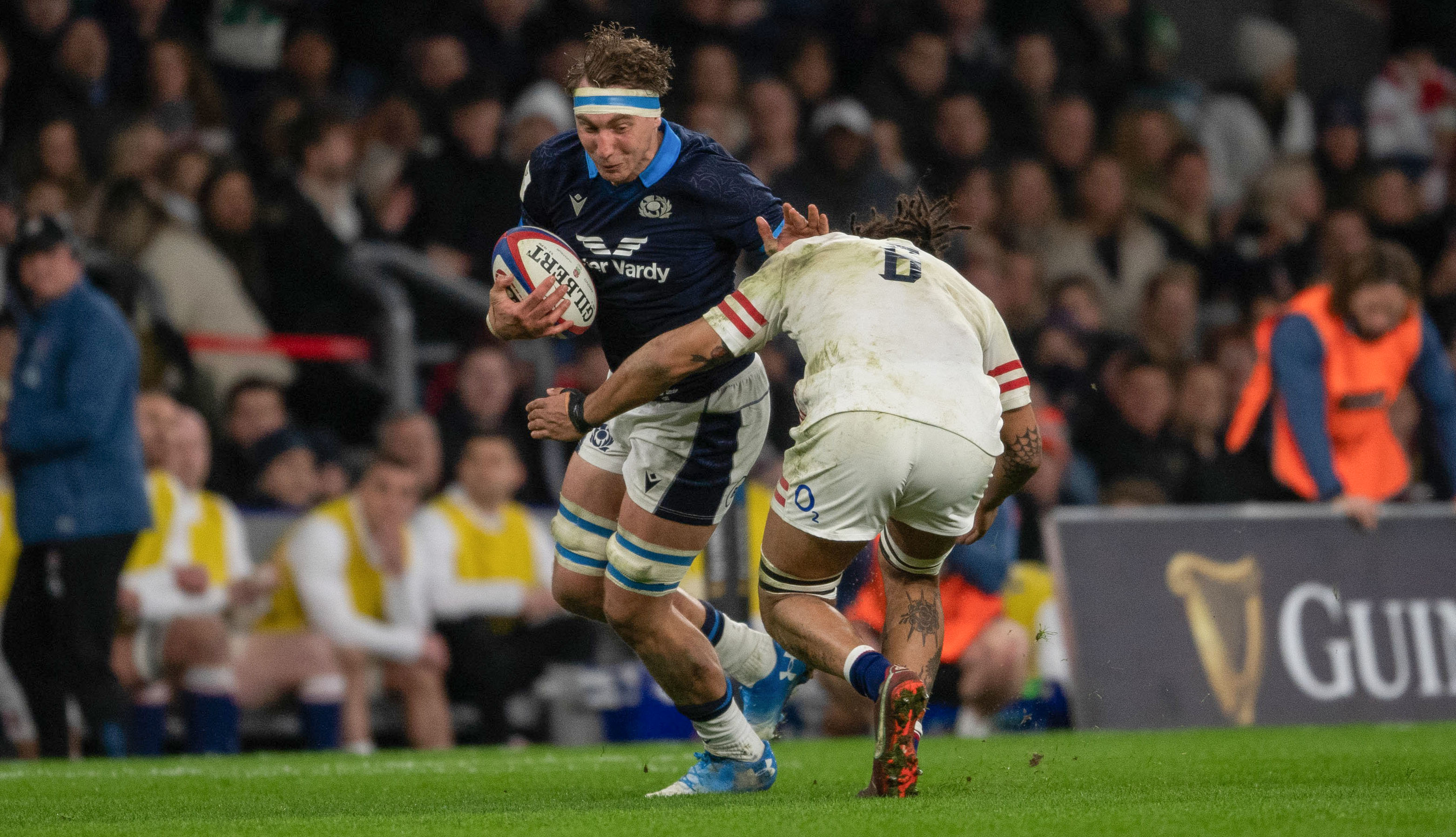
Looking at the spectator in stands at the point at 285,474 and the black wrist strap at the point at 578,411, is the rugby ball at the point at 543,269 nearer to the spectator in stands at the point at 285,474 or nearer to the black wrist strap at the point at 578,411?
the black wrist strap at the point at 578,411

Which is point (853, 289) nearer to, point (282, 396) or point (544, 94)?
point (282, 396)

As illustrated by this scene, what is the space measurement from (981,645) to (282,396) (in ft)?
13.3

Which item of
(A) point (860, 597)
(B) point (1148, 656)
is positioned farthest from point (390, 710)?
(B) point (1148, 656)

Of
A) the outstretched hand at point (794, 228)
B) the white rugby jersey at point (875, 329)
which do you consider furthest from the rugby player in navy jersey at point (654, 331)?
the white rugby jersey at point (875, 329)

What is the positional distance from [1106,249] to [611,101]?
840 centimetres

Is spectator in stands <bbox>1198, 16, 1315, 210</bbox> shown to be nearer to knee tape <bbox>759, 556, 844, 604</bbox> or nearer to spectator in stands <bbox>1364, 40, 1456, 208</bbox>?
spectator in stands <bbox>1364, 40, 1456, 208</bbox>

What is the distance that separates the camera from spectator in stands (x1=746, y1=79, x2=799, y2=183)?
12.5 metres

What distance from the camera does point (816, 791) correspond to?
6430 mm

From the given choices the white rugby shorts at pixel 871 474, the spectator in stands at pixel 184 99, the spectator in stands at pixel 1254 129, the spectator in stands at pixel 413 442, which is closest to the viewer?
the white rugby shorts at pixel 871 474

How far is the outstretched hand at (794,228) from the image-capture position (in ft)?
19.4

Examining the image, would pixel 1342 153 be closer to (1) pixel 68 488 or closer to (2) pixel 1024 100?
(2) pixel 1024 100

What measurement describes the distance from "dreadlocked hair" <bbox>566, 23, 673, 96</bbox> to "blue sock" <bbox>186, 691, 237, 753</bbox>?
443cm

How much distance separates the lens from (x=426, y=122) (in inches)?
486

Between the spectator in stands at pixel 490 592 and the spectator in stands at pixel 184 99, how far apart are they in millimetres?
2694
